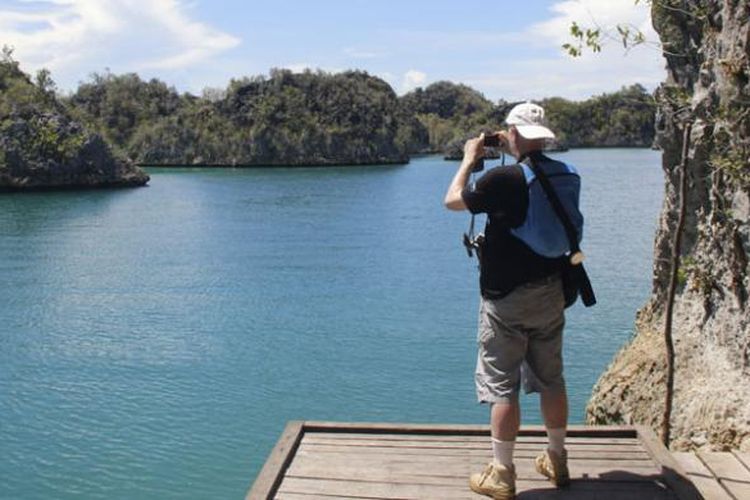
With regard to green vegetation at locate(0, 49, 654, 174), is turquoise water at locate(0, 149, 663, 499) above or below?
below

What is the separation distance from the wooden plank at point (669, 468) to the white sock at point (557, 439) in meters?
0.63

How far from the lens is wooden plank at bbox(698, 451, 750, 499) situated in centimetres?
469

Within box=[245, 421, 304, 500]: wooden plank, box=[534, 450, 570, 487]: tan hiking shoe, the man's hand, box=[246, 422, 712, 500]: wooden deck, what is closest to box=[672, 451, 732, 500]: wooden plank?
box=[246, 422, 712, 500]: wooden deck

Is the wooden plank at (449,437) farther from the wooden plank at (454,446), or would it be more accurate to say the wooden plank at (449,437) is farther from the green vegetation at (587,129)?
the green vegetation at (587,129)

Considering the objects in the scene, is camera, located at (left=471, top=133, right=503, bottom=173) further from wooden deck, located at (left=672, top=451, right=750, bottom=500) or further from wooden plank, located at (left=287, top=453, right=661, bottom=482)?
wooden deck, located at (left=672, top=451, right=750, bottom=500)

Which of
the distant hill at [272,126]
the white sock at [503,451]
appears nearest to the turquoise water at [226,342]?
the white sock at [503,451]

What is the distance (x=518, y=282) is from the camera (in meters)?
4.33

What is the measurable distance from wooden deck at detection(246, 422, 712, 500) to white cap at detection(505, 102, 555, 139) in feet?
6.28

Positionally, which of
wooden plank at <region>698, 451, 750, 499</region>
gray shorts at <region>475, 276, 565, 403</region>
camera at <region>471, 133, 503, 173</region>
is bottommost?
wooden plank at <region>698, 451, 750, 499</region>

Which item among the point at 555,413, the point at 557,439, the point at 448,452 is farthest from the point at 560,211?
the point at 448,452

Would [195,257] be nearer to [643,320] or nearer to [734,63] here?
[643,320]

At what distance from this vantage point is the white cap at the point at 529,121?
4.36 meters

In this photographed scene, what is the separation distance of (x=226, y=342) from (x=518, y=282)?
39.3 ft

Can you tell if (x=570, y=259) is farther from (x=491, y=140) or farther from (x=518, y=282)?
(x=491, y=140)
